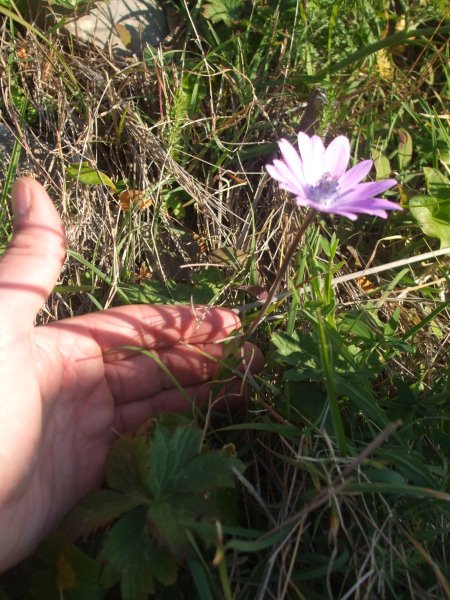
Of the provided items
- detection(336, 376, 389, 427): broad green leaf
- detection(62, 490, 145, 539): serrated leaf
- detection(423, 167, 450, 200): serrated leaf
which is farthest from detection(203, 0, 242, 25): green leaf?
detection(62, 490, 145, 539): serrated leaf

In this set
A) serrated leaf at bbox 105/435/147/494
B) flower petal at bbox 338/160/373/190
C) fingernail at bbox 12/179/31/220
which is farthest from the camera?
flower petal at bbox 338/160/373/190

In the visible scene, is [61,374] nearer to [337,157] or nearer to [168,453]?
[168,453]

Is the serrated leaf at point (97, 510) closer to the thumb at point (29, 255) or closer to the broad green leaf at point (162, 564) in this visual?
the broad green leaf at point (162, 564)

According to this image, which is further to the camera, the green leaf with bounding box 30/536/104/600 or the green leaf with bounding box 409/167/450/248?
the green leaf with bounding box 409/167/450/248

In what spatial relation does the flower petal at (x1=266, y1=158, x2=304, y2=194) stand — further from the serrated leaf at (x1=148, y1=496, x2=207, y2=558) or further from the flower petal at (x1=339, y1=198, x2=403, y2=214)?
the serrated leaf at (x1=148, y1=496, x2=207, y2=558)

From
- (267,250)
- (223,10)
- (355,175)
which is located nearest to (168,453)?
(355,175)

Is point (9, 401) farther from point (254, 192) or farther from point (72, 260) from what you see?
point (254, 192)

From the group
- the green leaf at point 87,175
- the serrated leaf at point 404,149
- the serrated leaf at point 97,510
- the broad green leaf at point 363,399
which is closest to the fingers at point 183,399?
the broad green leaf at point 363,399

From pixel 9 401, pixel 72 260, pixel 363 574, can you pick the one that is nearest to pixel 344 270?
pixel 72 260
